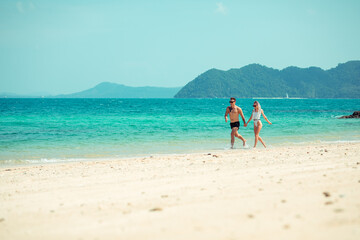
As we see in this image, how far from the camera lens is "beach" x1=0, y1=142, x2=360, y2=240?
3.76 m

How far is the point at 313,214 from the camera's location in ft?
13.2

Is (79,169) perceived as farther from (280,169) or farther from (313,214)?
(313,214)

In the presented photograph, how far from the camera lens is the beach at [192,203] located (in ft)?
12.3

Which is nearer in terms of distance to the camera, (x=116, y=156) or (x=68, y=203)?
(x=68, y=203)

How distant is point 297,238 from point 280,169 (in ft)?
12.0

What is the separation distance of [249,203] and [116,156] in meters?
8.12

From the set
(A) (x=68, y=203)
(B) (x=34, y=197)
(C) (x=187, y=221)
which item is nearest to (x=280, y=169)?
(C) (x=187, y=221)

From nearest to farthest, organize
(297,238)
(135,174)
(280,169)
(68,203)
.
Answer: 1. (297,238)
2. (68,203)
3. (280,169)
4. (135,174)

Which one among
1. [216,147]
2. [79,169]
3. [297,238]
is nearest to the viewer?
[297,238]

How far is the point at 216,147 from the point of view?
46.2 ft

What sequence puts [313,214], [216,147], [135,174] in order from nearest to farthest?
Result: [313,214] → [135,174] → [216,147]

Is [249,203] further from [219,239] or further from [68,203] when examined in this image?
[68,203]

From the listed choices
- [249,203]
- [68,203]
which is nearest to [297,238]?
[249,203]

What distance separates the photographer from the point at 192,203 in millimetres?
4785
